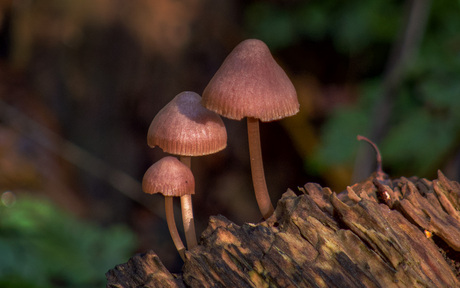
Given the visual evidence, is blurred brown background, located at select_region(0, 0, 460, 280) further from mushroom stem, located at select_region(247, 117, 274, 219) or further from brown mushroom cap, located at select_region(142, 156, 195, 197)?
brown mushroom cap, located at select_region(142, 156, 195, 197)

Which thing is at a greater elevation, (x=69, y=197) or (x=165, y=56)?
(x=165, y=56)

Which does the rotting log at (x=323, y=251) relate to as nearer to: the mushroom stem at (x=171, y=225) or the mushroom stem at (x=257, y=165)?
the mushroom stem at (x=257, y=165)

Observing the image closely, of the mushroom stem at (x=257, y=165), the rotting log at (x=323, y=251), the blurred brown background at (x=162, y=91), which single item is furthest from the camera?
the blurred brown background at (x=162, y=91)

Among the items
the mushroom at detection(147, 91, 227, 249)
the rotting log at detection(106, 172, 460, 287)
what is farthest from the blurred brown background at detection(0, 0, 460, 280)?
the mushroom at detection(147, 91, 227, 249)

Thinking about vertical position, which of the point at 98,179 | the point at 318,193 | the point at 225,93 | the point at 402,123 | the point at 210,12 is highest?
the point at 210,12

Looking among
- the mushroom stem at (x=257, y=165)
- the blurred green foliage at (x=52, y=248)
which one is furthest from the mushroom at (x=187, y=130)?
the blurred green foliage at (x=52, y=248)

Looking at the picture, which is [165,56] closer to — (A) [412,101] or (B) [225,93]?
(A) [412,101]

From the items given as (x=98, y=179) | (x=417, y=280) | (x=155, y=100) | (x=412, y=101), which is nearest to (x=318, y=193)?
(x=417, y=280)
